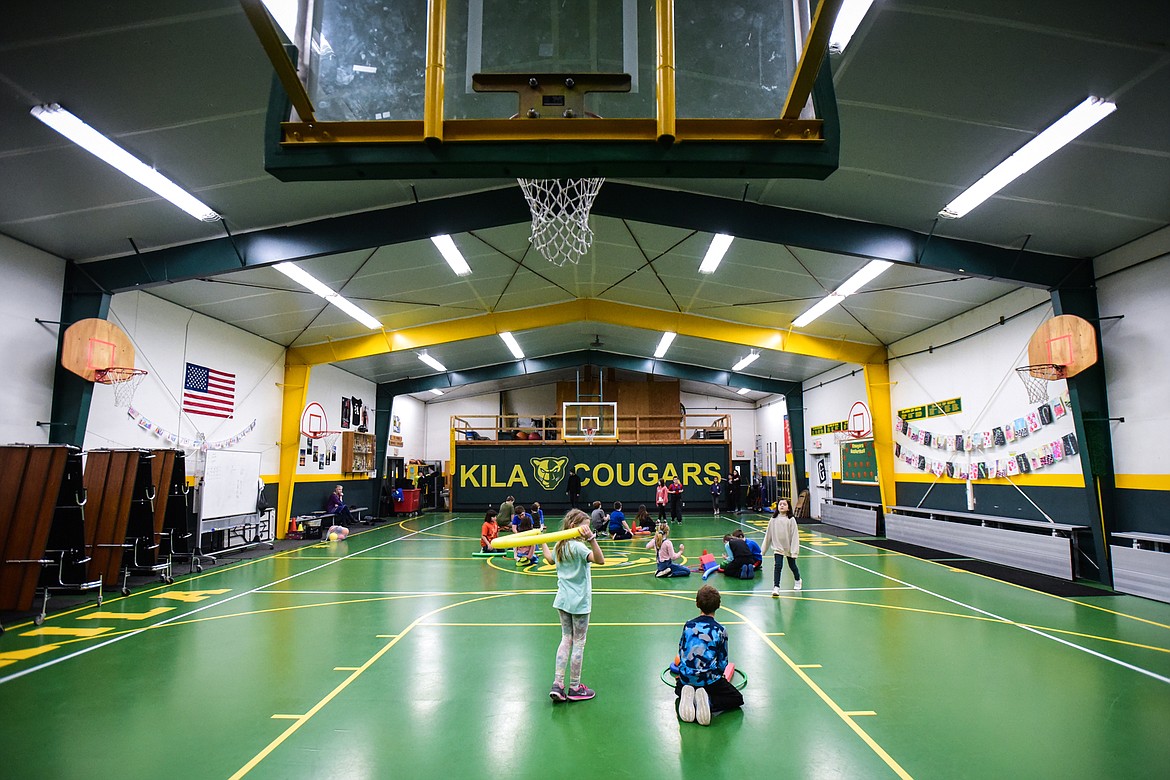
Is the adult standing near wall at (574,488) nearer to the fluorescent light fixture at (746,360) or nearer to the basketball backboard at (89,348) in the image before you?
the fluorescent light fixture at (746,360)

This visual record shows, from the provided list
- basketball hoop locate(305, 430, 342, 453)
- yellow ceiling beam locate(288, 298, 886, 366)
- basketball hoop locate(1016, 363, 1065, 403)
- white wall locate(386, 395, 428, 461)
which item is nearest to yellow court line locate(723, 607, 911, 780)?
basketball hoop locate(1016, 363, 1065, 403)

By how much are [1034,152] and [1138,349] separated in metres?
4.88

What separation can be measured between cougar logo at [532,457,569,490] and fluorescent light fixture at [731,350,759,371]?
27.5 ft

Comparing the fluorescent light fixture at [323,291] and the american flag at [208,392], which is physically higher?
the fluorescent light fixture at [323,291]

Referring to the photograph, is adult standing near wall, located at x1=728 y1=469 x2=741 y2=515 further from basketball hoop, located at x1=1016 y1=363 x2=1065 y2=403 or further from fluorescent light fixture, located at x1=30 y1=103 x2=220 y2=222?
fluorescent light fixture, located at x1=30 y1=103 x2=220 y2=222

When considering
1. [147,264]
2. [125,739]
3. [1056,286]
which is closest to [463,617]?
[125,739]

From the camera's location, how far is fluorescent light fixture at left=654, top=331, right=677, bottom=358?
21047 mm

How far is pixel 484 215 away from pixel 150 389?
27.9ft

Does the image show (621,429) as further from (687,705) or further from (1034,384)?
(687,705)

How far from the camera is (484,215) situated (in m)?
11.7

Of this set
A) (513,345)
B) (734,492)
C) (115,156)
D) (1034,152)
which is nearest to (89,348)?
(115,156)

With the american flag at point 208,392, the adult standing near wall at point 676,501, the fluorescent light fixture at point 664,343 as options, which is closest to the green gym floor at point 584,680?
the american flag at point 208,392

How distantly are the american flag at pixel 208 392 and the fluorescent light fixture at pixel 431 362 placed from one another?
7478mm

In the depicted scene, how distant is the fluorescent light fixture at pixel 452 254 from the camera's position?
41.9 feet
